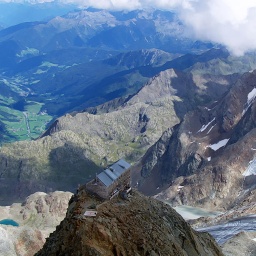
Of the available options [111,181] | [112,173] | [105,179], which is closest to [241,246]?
[112,173]

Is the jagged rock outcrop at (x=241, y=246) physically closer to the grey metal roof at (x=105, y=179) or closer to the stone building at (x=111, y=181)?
the stone building at (x=111, y=181)

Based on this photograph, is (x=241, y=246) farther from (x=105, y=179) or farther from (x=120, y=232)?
(x=120, y=232)

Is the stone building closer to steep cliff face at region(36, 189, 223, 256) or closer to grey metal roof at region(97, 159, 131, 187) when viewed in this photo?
grey metal roof at region(97, 159, 131, 187)

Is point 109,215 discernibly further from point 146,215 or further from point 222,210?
point 222,210

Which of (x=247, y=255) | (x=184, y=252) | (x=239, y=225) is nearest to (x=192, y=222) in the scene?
(x=239, y=225)

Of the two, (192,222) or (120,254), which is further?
(192,222)

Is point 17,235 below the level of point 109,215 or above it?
below

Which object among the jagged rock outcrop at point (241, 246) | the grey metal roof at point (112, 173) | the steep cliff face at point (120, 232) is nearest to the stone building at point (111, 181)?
the grey metal roof at point (112, 173)
